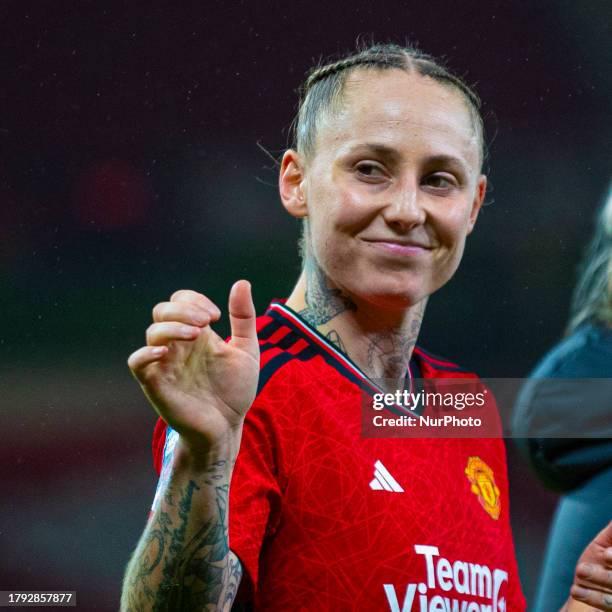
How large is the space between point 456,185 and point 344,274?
18 cm

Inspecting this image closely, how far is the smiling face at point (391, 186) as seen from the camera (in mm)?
1127

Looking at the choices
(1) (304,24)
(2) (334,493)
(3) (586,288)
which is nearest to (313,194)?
(2) (334,493)

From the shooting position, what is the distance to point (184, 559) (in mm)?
874

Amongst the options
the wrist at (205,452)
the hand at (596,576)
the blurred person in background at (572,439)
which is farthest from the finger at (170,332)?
the blurred person in background at (572,439)

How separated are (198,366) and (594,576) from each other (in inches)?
24.6

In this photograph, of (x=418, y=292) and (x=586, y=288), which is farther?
(x=586, y=288)

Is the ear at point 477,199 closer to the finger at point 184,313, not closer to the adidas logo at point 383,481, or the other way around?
the adidas logo at point 383,481

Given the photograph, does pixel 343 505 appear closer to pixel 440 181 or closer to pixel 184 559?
pixel 184 559

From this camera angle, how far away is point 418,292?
1.17 metres

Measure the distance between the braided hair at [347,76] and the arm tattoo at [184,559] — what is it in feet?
1.71

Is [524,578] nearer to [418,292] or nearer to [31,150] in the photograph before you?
[418,292]

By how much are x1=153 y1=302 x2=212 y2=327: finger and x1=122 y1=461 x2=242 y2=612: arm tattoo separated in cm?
16

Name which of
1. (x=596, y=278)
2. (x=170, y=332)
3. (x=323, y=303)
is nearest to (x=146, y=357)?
(x=170, y=332)

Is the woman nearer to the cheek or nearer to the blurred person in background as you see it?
the cheek
